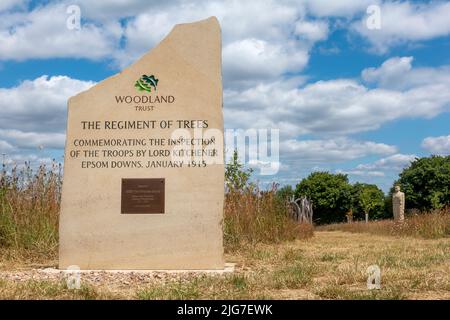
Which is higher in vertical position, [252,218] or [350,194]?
[350,194]

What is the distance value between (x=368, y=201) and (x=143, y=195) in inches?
1703

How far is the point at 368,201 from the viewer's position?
1880 inches

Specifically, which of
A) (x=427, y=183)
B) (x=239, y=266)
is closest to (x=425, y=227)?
(x=239, y=266)

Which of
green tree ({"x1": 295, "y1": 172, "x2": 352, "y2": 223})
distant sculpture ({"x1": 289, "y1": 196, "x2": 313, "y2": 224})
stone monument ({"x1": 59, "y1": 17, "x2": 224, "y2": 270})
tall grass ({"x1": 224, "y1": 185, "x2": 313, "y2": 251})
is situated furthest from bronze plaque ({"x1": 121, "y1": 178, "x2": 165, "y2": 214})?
green tree ({"x1": 295, "y1": 172, "x2": 352, "y2": 223})

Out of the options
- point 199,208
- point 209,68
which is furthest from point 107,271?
point 209,68

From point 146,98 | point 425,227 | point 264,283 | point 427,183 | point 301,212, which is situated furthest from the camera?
point 427,183

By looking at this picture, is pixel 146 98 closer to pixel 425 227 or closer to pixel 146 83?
pixel 146 83

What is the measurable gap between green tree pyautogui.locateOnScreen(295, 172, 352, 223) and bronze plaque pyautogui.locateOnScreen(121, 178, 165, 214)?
41949mm

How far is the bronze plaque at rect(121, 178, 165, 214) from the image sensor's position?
22.9 ft

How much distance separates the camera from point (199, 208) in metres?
6.94

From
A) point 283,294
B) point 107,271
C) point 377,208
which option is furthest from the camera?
point 377,208

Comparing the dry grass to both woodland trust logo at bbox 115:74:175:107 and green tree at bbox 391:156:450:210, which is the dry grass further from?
green tree at bbox 391:156:450:210
